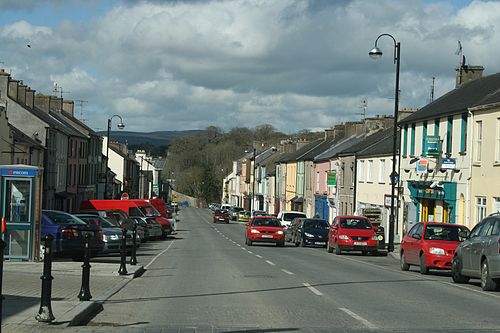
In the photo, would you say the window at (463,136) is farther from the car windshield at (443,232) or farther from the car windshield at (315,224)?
the car windshield at (443,232)

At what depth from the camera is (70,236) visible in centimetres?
2514

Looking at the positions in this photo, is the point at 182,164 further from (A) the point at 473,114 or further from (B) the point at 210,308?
(B) the point at 210,308

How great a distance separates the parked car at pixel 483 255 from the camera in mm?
18125

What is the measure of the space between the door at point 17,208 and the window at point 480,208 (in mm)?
19826

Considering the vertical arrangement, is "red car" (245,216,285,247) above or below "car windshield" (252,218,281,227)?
below

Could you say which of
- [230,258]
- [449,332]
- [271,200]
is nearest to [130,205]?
[230,258]

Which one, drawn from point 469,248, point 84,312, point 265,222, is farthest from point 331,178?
point 84,312

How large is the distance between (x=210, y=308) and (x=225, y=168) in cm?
15341

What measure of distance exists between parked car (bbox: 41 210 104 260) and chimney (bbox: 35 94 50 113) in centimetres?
4294

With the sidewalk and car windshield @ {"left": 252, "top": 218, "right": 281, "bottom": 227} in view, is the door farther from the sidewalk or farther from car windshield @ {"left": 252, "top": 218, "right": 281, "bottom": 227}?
car windshield @ {"left": 252, "top": 218, "right": 281, "bottom": 227}

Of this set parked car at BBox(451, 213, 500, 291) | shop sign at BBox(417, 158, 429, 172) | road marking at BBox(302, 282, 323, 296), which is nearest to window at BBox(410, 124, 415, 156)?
shop sign at BBox(417, 158, 429, 172)

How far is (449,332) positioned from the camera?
444 inches

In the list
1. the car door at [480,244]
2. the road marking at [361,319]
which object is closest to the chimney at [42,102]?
the car door at [480,244]

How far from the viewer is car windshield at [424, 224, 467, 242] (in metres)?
24.7
